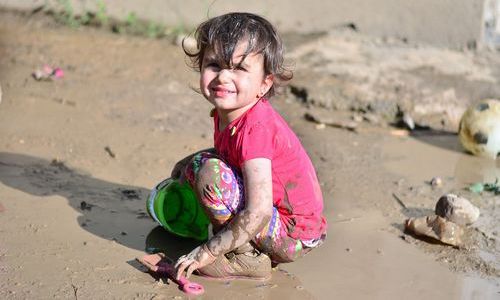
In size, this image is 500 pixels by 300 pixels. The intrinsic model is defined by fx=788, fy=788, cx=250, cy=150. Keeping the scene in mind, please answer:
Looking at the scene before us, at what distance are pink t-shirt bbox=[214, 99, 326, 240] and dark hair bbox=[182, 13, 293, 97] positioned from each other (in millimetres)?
188

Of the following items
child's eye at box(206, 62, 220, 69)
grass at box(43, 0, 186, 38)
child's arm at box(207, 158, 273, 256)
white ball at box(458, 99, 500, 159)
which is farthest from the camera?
grass at box(43, 0, 186, 38)

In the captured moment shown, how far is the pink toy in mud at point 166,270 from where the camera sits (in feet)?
9.25

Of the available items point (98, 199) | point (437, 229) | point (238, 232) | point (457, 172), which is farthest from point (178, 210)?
point (457, 172)

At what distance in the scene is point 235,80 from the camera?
2.89 meters

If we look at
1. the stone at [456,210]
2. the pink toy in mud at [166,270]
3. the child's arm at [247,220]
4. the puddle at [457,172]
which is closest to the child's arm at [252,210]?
the child's arm at [247,220]

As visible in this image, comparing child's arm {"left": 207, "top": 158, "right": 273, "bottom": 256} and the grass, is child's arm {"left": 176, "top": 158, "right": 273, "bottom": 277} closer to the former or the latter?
child's arm {"left": 207, "top": 158, "right": 273, "bottom": 256}

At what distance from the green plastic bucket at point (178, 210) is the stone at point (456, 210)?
1.08 metres

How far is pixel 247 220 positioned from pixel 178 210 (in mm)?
645

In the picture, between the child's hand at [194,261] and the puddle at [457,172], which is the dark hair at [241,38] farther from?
the puddle at [457,172]

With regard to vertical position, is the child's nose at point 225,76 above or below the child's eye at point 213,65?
below

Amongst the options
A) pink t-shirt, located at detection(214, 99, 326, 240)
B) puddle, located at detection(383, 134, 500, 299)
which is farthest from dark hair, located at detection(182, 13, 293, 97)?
puddle, located at detection(383, 134, 500, 299)

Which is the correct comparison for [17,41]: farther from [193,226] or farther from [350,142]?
[193,226]

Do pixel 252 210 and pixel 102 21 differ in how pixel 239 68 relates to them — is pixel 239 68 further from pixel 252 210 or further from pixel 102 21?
pixel 102 21

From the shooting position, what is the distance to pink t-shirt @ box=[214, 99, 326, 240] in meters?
2.84
